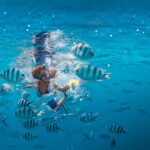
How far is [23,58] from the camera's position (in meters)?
29.4

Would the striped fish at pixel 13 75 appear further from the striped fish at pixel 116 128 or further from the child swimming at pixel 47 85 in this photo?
the striped fish at pixel 116 128

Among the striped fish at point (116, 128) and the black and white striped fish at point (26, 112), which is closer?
the black and white striped fish at point (26, 112)

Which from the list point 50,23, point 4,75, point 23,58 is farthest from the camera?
point 23,58

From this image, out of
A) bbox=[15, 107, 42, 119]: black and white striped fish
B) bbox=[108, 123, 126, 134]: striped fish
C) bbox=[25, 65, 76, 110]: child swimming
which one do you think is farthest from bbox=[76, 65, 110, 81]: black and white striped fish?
bbox=[108, 123, 126, 134]: striped fish

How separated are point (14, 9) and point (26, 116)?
6.39 meters

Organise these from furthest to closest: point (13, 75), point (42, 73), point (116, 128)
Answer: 1. point (116, 128)
2. point (42, 73)
3. point (13, 75)

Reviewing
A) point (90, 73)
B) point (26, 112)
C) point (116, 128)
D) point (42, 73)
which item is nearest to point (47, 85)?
point (42, 73)

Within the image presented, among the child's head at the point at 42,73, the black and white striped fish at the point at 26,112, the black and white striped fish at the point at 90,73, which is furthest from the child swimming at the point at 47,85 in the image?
the black and white striped fish at the point at 90,73

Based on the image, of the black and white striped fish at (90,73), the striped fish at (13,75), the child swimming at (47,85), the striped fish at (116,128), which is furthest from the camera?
the striped fish at (116,128)

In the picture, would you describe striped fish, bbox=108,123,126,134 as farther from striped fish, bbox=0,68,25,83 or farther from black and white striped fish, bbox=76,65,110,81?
striped fish, bbox=0,68,25,83

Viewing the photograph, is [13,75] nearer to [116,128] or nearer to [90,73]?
[90,73]

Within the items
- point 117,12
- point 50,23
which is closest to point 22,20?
point 50,23

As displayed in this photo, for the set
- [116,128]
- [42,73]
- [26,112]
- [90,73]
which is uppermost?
[90,73]

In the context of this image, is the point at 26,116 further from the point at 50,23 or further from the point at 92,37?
the point at 92,37
